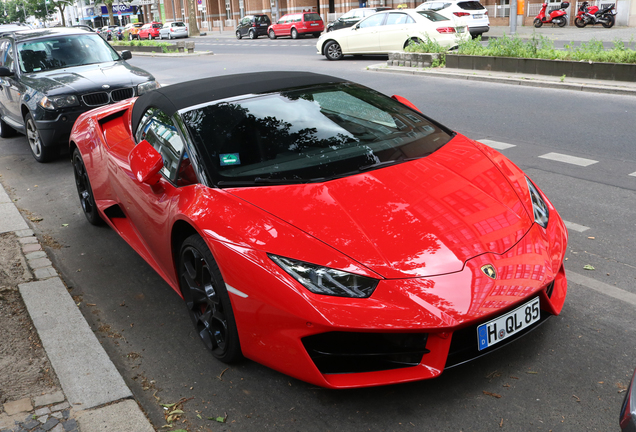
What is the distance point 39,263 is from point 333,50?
16.1 metres

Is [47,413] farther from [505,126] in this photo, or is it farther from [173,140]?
[505,126]

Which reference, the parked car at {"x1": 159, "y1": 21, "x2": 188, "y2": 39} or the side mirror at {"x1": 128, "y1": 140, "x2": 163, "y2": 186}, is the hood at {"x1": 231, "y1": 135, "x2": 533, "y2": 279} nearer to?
the side mirror at {"x1": 128, "y1": 140, "x2": 163, "y2": 186}

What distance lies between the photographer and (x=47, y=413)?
283 cm

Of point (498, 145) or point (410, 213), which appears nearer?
point (410, 213)

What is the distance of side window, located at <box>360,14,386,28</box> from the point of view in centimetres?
1814

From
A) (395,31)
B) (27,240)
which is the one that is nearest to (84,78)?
(27,240)

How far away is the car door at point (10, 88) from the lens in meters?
8.54

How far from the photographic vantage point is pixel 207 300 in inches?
125

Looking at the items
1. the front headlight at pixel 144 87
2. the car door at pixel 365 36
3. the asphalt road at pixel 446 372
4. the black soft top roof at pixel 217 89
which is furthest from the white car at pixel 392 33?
the black soft top roof at pixel 217 89

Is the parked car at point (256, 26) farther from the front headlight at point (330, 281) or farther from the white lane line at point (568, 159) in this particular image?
the front headlight at point (330, 281)

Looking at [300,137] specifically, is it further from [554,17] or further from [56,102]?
[554,17]

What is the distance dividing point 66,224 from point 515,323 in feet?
14.8

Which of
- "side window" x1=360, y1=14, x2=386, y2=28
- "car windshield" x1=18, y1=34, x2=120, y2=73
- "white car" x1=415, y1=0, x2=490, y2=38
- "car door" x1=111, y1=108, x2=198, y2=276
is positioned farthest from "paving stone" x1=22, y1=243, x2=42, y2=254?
"white car" x1=415, y1=0, x2=490, y2=38

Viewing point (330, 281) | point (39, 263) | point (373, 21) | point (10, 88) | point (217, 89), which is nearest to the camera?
point (330, 281)
